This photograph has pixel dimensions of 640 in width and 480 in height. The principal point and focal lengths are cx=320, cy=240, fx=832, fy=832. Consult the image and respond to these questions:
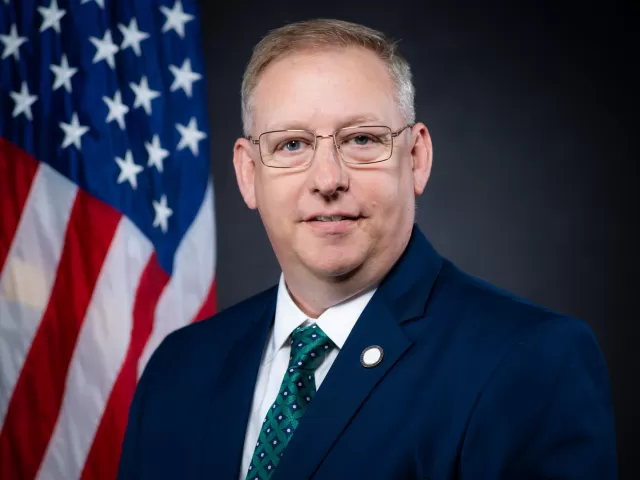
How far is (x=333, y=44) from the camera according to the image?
2285mm

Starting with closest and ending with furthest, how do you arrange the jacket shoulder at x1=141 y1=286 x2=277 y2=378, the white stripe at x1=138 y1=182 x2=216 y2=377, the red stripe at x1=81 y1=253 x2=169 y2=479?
the jacket shoulder at x1=141 y1=286 x2=277 y2=378
the red stripe at x1=81 y1=253 x2=169 y2=479
the white stripe at x1=138 y1=182 x2=216 y2=377

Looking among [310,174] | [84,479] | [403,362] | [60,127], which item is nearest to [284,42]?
[310,174]

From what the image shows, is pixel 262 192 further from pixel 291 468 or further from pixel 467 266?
pixel 467 266

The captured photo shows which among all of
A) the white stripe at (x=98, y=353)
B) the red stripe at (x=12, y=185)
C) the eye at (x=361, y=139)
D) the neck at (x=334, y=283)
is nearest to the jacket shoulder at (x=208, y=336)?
the neck at (x=334, y=283)

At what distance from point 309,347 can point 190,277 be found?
5.24 ft

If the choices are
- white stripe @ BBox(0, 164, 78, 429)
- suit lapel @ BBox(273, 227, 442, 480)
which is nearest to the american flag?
white stripe @ BBox(0, 164, 78, 429)

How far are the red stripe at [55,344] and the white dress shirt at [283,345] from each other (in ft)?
4.18

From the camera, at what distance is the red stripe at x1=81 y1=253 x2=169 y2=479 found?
11.3 feet

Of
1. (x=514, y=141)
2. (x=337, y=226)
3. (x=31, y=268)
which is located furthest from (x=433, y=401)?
(x=514, y=141)

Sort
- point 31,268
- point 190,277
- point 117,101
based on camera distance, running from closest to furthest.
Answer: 1. point 31,268
2. point 117,101
3. point 190,277

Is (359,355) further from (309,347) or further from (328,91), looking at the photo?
(328,91)

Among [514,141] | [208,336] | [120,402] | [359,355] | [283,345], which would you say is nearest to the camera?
[359,355]

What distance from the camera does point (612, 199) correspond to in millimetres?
4348

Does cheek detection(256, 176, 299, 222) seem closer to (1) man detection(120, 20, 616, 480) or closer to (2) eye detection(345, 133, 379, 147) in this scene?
(1) man detection(120, 20, 616, 480)
